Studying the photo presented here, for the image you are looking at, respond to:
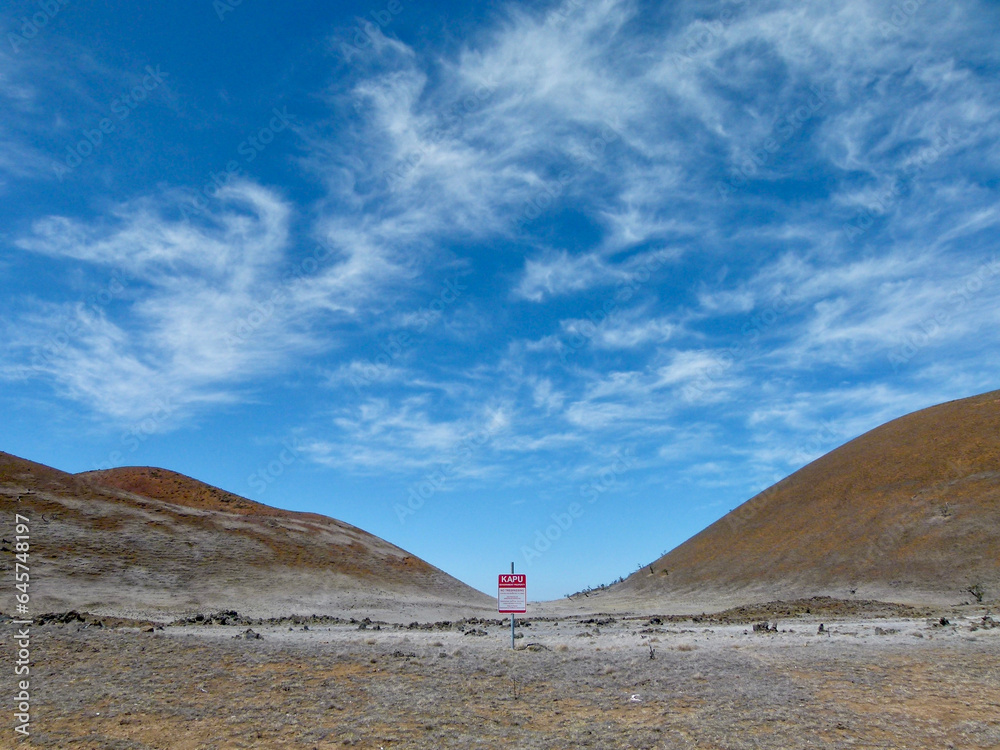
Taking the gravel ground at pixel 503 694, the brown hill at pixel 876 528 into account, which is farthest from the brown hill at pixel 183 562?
the brown hill at pixel 876 528

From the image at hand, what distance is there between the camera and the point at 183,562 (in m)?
43.8

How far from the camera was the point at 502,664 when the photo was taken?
16.5 metres

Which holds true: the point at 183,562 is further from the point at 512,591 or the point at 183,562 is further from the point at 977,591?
the point at 977,591

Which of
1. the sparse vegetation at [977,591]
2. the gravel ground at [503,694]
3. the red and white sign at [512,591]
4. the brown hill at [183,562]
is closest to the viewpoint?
the gravel ground at [503,694]

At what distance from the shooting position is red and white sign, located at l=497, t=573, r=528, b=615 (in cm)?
2106

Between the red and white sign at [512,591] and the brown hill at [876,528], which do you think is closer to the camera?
the red and white sign at [512,591]

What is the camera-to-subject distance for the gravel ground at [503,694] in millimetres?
10375

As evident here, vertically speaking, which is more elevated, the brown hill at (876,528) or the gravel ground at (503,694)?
the brown hill at (876,528)

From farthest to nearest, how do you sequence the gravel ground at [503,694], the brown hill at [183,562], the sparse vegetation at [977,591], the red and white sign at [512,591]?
1. the sparse vegetation at [977,591]
2. the brown hill at [183,562]
3. the red and white sign at [512,591]
4. the gravel ground at [503,694]

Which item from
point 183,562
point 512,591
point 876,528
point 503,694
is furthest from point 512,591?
point 876,528

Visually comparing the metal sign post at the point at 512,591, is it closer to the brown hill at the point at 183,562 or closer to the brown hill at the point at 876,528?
the brown hill at the point at 183,562

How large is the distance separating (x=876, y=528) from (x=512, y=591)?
150 feet

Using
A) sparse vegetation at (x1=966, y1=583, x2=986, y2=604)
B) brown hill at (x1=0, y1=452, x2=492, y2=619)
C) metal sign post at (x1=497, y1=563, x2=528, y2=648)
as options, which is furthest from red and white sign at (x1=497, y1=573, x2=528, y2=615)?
sparse vegetation at (x1=966, y1=583, x2=986, y2=604)

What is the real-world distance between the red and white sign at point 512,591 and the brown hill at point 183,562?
21519 millimetres
